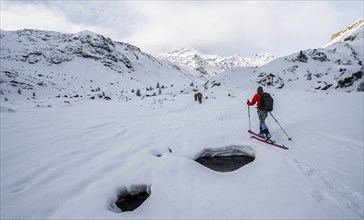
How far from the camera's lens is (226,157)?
279 inches

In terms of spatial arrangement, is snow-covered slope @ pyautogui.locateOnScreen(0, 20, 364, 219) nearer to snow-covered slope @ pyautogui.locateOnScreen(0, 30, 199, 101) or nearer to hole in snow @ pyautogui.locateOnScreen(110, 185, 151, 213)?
hole in snow @ pyautogui.locateOnScreen(110, 185, 151, 213)

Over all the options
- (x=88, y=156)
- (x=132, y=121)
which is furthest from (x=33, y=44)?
(x=88, y=156)

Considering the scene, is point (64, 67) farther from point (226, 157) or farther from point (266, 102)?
point (226, 157)

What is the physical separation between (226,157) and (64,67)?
61441 millimetres

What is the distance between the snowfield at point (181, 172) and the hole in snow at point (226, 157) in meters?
0.18

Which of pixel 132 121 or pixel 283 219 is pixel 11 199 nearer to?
pixel 283 219

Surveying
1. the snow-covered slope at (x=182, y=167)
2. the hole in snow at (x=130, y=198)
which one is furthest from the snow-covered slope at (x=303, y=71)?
the hole in snow at (x=130, y=198)

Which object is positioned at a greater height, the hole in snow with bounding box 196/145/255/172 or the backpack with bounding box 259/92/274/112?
the backpack with bounding box 259/92/274/112

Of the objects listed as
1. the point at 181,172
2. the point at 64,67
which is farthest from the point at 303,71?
the point at 64,67

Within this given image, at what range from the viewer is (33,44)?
6556 centimetres

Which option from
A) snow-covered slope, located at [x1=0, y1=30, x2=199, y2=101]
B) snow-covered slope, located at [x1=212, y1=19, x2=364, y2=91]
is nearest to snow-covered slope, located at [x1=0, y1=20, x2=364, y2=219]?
snow-covered slope, located at [x1=212, y1=19, x2=364, y2=91]

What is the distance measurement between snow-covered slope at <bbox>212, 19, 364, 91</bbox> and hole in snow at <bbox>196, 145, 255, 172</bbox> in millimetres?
21767

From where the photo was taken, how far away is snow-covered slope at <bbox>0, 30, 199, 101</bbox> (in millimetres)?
33156

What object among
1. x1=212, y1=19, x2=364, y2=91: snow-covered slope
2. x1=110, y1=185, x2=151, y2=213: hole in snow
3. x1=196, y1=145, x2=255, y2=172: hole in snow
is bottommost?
x1=110, y1=185, x2=151, y2=213: hole in snow
